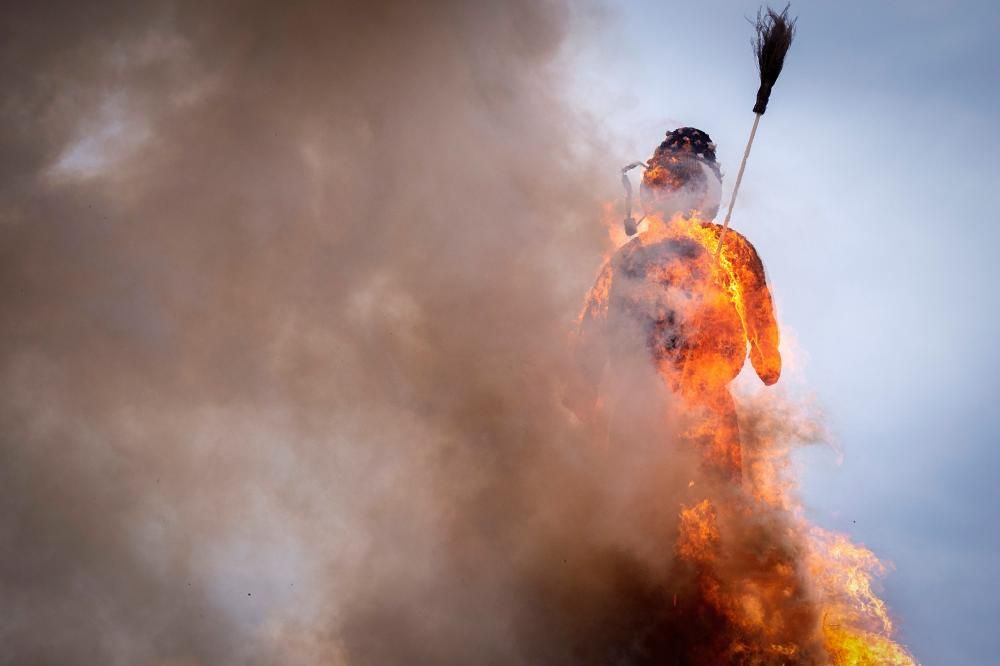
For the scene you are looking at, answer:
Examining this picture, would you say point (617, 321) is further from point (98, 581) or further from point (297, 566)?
point (98, 581)

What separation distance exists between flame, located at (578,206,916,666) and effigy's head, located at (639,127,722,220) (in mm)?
165

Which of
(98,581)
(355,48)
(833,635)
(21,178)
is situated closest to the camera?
(833,635)

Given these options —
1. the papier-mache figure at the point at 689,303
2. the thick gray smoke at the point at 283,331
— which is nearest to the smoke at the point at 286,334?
the thick gray smoke at the point at 283,331

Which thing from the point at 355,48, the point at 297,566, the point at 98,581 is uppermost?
the point at 355,48

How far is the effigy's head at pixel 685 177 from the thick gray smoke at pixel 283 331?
2161 millimetres

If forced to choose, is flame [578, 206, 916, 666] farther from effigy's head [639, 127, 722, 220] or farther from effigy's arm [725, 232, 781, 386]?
effigy's head [639, 127, 722, 220]

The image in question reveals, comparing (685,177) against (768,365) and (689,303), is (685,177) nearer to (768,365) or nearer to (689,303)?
(689,303)

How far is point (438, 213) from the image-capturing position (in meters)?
11.4

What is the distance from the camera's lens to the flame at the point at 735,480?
26.3 ft

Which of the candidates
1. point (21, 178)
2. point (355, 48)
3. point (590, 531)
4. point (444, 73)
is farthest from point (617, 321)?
point (21, 178)

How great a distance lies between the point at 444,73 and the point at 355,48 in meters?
1.19

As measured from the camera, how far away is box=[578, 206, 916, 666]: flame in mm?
8031

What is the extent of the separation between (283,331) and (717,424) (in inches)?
216

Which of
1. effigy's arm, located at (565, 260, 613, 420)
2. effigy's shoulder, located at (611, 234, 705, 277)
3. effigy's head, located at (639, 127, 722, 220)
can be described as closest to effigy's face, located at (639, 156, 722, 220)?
effigy's head, located at (639, 127, 722, 220)
